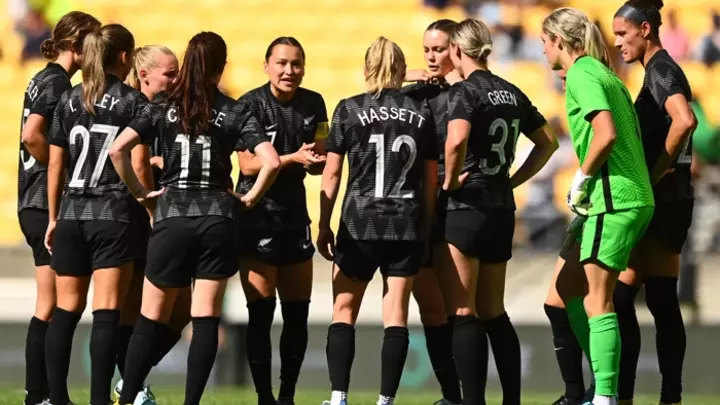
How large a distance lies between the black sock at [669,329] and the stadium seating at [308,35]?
889 centimetres

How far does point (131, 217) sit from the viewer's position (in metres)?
7.60

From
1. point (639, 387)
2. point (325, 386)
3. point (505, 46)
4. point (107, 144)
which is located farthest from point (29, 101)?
point (505, 46)

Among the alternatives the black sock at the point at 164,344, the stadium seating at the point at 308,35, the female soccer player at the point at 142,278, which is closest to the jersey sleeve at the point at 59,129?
the female soccer player at the point at 142,278

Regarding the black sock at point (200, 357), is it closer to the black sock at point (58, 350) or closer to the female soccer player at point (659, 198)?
the black sock at point (58, 350)

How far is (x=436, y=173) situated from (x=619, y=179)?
1039 millimetres

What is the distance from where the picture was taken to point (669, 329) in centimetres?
785

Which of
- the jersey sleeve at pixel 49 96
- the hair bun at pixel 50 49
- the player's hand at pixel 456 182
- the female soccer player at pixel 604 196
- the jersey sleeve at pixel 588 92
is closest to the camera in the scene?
the jersey sleeve at pixel 588 92

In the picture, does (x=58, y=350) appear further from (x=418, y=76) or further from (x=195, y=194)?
(x=418, y=76)

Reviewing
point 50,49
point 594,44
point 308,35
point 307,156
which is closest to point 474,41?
point 594,44

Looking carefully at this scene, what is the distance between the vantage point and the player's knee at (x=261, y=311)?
8195 millimetres

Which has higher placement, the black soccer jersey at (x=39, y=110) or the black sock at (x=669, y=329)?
the black soccer jersey at (x=39, y=110)

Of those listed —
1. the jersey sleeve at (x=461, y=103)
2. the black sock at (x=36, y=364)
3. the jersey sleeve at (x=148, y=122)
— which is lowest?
the black sock at (x=36, y=364)

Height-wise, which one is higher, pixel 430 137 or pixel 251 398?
pixel 430 137

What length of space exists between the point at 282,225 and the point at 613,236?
1.97 m
